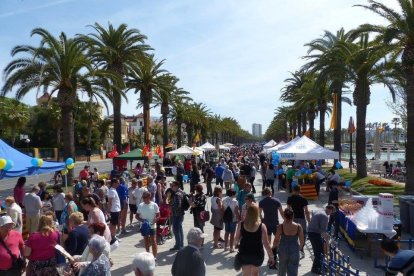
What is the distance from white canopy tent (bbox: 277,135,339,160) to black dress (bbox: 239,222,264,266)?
14797 mm

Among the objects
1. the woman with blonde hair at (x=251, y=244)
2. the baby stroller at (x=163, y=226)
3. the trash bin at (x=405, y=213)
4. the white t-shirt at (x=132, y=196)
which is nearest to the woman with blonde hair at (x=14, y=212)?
the baby stroller at (x=163, y=226)

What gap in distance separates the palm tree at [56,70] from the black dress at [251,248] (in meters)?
18.5

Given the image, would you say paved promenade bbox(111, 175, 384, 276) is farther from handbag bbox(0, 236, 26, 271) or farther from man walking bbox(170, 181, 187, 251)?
handbag bbox(0, 236, 26, 271)

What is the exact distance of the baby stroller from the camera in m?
11.1

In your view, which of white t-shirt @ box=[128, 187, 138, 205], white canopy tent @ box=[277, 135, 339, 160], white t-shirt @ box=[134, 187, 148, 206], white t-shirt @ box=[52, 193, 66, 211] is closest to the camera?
white t-shirt @ box=[52, 193, 66, 211]

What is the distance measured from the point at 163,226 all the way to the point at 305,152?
11.4 meters

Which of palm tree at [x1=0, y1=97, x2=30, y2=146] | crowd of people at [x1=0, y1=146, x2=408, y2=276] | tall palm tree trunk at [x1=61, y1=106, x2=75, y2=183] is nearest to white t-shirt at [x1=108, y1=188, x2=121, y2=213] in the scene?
crowd of people at [x1=0, y1=146, x2=408, y2=276]

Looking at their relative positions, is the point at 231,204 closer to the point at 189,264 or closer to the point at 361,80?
the point at 189,264

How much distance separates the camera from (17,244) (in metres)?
6.69

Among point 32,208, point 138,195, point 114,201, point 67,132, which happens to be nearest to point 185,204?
point 114,201

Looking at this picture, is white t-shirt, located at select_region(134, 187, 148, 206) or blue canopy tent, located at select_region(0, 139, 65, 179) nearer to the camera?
blue canopy tent, located at select_region(0, 139, 65, 179)

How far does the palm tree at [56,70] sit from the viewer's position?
75.7ft

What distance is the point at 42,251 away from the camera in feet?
20.8

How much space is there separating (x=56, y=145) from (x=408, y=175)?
61.4 meters
